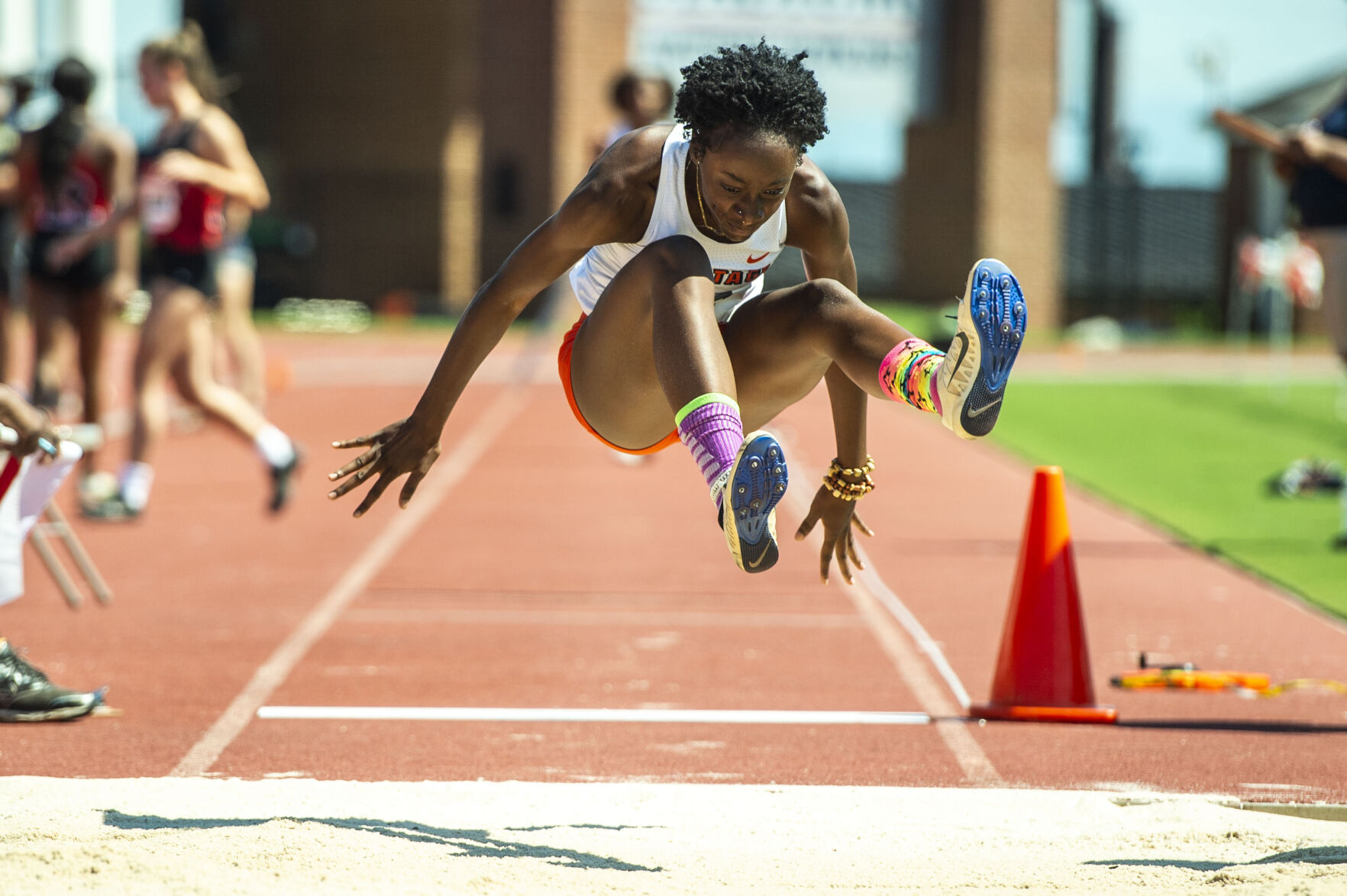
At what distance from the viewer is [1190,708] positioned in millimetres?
5465

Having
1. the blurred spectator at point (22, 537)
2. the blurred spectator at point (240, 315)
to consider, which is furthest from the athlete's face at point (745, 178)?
the blurred spectator at point (240, 315)

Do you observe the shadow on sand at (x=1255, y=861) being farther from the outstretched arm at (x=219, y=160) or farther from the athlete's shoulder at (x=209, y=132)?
the athlete's shoulder at (x=209, y=132)

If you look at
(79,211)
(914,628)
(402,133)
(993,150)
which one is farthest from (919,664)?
(402,133)

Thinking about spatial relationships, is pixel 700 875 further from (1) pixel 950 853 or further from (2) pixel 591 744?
(2) pixel 591 744

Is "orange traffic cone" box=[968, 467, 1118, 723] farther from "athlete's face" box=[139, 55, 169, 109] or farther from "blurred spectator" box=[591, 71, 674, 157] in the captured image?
"athlete's face" box=[139, 55, 169, 109]

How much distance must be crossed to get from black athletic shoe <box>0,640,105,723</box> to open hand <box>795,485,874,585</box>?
7.32 feet

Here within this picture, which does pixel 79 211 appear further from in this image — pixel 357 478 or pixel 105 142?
pixel 357 478

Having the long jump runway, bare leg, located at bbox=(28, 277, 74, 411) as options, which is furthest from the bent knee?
bare leg, located at bbox=(28, 277, 74, 411)

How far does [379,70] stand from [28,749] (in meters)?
28.5

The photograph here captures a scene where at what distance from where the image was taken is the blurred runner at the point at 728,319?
12.1ft

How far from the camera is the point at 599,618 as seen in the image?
22.7 ft

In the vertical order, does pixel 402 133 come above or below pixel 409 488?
above

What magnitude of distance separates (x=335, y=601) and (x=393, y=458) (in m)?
3.22

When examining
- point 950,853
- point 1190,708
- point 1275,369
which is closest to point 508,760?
point 950,853
